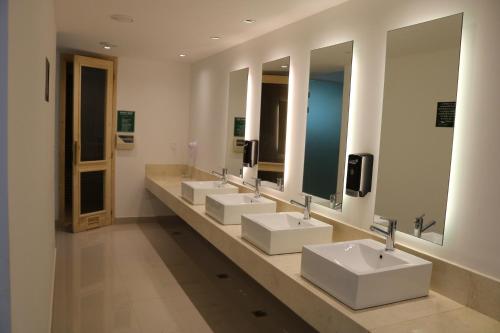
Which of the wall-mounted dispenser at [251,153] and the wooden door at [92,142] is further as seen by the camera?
the wooden door at [92,142]

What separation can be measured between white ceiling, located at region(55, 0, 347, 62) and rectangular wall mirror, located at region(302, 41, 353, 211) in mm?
386

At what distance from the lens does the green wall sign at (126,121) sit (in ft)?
18.5

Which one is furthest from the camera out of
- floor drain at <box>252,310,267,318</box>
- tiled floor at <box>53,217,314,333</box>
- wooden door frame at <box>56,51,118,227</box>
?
wooden door frame at <box>56,51,118,227</box>

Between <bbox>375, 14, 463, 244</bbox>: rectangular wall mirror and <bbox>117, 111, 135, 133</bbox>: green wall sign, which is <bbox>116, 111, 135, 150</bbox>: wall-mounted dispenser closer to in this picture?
<bbox>117, 111, 135, 133</bbox>: green wall sign

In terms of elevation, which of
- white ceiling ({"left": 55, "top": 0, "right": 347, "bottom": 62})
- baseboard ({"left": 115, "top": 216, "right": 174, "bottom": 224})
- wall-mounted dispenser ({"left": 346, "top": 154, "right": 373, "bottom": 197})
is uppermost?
white ceiling ({"left": 55, "top": 0, "right": 347, "bottom": 62})

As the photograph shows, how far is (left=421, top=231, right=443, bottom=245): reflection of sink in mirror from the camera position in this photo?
2.00 metres

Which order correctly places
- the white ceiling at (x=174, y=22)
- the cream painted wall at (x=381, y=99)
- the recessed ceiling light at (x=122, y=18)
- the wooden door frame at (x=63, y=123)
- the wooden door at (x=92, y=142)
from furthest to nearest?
1. the wooden door frame at (x=63, y=123)
2. the wooden door at (x=92, y=142)
3. the recessed ceiling light at (x=122, y=18)
4. the white ceiling at (x=174, y=22)
5. the cream painted wall at (x=381, y=99)

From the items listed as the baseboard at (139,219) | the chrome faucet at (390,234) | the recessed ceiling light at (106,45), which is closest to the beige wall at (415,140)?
the chrome faucet at (390,234)

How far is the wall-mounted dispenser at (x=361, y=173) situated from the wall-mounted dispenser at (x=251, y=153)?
1.44m

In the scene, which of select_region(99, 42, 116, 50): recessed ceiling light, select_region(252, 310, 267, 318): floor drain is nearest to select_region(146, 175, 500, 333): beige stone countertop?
select_region(252, 310, 267, 318): floor drain

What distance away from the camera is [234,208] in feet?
10.1

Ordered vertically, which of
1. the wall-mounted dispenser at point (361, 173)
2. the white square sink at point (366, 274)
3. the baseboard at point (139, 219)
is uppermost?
the wall-mounted dispenser at point (361, 173)

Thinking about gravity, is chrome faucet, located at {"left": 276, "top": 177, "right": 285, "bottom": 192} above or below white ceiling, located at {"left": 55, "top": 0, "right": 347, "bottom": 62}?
below

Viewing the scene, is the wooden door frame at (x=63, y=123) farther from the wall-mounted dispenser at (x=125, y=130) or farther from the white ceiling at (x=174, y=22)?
the white ceiling at (x=174, y=22)
